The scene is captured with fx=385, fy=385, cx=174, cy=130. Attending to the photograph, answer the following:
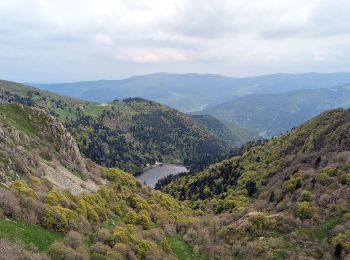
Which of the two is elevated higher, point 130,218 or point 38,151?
point 38,151

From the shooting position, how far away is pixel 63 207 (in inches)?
1754

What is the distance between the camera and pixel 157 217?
65.8 metres

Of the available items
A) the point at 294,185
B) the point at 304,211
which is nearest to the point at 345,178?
the point at 304,211

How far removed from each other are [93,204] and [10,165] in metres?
12.4

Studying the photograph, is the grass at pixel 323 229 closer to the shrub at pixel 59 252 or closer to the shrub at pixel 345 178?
the shrub at pixel 345 178

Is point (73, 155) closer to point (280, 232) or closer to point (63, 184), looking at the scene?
point (63, 184)

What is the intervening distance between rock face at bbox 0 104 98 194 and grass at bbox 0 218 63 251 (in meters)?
10.9

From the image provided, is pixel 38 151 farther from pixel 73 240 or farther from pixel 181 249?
pixel 73 240

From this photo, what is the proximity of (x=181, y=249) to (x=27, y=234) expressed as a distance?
83.2ft

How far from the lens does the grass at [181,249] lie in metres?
51.1

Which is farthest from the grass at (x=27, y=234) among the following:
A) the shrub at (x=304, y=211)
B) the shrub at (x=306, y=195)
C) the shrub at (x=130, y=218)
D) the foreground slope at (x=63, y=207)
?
the shrub at (x=306, y=195)

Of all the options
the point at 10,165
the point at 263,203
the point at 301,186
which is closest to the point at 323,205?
the point at 301,186

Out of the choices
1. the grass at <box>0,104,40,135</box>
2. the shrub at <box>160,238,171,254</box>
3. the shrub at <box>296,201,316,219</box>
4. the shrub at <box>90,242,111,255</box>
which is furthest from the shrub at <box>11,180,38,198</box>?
the grass at <box>0,104,40,135</box>

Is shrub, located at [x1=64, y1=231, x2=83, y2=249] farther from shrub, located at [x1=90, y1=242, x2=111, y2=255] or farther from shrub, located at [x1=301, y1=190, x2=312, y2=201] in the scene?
shrub, located at [x1=301, y1=190, x2=312, y2=201]
